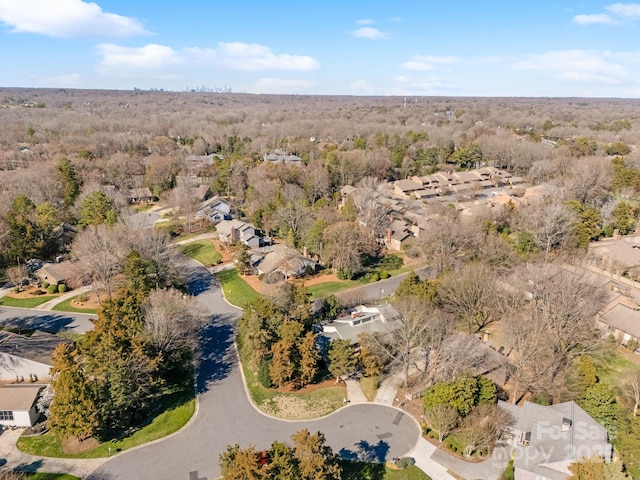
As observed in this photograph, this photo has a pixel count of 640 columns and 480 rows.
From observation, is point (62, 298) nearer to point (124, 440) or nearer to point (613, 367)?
point (124, 440)

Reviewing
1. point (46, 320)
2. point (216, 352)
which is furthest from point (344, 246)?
point (46, 320)

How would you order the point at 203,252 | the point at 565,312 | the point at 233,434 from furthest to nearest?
the point at 203,252 < the point at 565,312 < the point at 233,434

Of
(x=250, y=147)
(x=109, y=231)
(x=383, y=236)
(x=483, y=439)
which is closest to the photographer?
(x=483, y=439)

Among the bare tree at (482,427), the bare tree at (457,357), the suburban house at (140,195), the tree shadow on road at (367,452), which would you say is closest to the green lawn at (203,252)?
the suburban house at (140,195)

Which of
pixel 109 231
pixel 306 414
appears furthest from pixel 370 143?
pixel 306 414

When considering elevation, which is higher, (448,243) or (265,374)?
(448,243)

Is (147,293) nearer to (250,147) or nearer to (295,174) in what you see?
(295,174)

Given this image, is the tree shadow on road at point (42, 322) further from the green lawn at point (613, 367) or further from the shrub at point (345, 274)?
the green lawn at point (613, 367)
